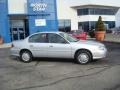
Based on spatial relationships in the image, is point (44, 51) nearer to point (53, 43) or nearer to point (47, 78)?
point (53, 43)

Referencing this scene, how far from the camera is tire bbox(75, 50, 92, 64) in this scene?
48.2ft

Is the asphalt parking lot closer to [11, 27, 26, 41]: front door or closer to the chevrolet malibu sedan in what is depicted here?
the chevrolet malibu sedan

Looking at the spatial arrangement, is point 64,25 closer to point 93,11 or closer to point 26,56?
point 93,11

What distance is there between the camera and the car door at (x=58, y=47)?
49.5 ft

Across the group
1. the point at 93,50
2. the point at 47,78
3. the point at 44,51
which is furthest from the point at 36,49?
the point at 47,78

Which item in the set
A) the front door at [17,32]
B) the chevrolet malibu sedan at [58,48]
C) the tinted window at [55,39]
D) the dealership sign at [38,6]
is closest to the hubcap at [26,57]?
the chevrolet malibu sedan at [58,48]

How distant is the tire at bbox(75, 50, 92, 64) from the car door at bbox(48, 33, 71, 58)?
54 cm

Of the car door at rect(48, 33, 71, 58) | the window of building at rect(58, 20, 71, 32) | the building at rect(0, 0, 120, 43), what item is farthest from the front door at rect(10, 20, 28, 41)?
the car door at rect(48, 33, 71, 58)

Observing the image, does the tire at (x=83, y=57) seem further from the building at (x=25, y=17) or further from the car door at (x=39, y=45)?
the building at (x=25, y=17)

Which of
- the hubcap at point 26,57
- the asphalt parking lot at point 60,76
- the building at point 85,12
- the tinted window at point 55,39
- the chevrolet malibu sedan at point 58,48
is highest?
the building at point 85,12

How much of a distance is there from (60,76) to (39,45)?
4298 millimetres

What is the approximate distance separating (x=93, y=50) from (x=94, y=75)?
3226mm

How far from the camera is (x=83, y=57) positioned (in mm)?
14711

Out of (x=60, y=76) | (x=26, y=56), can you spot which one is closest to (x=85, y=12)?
(x=26, y=56)
